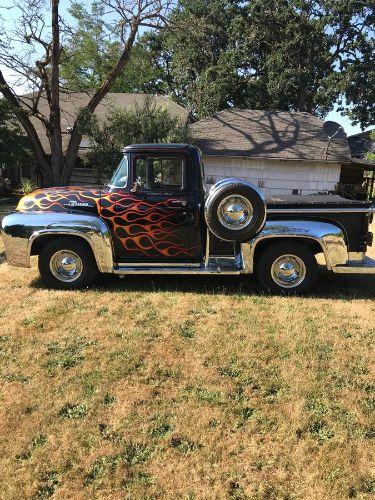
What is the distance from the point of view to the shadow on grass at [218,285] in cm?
616

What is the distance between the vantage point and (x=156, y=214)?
19.5 feet

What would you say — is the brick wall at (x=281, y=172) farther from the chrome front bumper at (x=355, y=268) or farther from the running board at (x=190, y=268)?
Result: the chrome front bumper at (x=355, y=268)

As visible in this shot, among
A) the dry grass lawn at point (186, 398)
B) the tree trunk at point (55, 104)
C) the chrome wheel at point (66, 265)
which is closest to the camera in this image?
the dry grass lawn at point (186, 398)

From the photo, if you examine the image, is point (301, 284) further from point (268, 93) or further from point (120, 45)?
point (268, 93)

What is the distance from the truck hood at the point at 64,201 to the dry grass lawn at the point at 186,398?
1304 mm

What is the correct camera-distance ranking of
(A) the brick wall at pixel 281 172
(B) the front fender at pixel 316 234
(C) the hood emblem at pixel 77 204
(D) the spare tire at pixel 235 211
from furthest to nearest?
(A) the brick wall at pixel 281 172 < (C) the hood emblem at pixel 77 204 < (B) the front fender at pixel 316 234 < (D) the spare tire at pixel 235 211

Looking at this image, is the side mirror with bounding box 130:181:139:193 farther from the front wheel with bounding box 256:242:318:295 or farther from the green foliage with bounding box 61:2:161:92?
the green foliage with bounding box 61:2:161:92

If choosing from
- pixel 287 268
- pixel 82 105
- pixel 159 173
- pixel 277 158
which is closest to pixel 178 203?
pixel 159 173

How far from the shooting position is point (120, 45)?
56.4 feet

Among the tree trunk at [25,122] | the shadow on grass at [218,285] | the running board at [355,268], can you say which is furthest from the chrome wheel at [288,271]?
the tree trunk at [25,122]

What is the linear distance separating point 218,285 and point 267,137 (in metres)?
14.1

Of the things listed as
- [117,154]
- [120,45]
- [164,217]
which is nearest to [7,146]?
[117,154]

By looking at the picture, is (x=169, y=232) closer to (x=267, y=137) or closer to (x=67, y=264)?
(x=67, y=264)

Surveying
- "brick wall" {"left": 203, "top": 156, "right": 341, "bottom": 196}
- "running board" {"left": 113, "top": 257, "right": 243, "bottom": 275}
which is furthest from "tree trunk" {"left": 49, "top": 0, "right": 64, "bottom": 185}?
"running board" {"left": 113, "top": 257, "right": 243, "bottom": 275}
